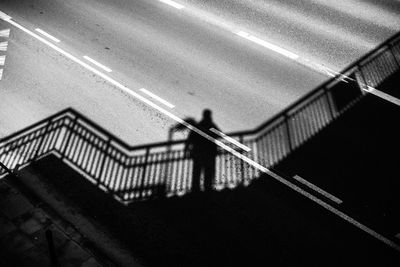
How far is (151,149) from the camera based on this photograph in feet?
26.9

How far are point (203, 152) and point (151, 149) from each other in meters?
1.28

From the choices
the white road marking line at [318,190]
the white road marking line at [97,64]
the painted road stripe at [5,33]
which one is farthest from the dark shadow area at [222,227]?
the painted road stripe at [5,33]

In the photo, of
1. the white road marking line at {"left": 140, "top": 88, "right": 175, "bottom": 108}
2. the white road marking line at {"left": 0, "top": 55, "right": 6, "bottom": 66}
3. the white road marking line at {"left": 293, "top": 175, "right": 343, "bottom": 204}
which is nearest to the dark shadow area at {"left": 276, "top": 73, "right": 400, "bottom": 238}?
the white road marking line at {"left": 293, "top": 175, "right": 343, "bottom": 204}

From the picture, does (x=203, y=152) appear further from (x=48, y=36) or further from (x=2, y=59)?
(x=2, y=59)

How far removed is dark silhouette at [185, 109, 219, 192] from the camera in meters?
7.62

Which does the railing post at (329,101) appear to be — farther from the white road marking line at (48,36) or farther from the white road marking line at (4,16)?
the white road marking line at (4,16)

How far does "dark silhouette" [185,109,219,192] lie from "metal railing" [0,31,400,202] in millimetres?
143

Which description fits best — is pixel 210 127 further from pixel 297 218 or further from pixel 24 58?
pixel 24 58

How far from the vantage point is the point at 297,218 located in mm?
6891

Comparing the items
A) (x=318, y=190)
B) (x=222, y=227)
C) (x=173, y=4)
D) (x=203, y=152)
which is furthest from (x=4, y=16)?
(x=318, y=190)

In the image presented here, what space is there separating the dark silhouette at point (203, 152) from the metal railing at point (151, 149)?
0.14m

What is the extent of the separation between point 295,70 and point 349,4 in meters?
4.17

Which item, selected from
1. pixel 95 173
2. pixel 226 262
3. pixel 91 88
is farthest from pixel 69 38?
pixel 226 262

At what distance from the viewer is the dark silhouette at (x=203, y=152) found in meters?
7.62
